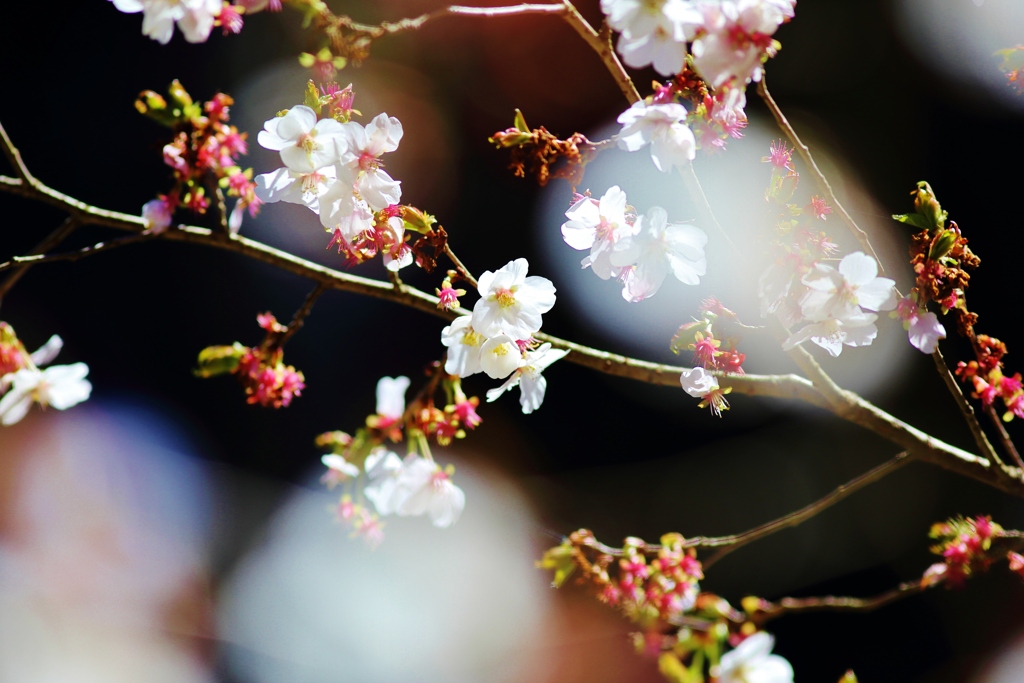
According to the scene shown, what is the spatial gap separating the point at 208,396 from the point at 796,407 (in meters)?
1.46

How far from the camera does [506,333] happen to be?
59cm

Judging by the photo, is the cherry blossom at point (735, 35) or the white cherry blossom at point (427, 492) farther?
the white cherry blossom at point (427, 492)

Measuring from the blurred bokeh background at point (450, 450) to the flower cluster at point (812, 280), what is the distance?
703 mm

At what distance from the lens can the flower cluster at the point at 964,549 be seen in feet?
2.27

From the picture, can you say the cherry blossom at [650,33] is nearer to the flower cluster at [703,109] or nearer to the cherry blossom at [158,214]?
the flower cluster at [703,109]

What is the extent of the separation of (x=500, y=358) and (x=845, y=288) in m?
0.30

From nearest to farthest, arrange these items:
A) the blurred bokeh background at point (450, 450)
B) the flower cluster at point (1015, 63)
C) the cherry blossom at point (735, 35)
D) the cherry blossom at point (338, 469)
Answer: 1. the cherry blossom at point (735, 35)
2. the flower cluster at point (1015, 63)
3. the cherry blossom at point (338, 469)
4. the blurred bokeh background at point (450, 450)

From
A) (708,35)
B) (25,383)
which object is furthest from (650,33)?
(25,383)

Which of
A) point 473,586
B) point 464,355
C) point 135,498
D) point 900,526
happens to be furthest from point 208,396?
point 900,526

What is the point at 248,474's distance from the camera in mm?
1683

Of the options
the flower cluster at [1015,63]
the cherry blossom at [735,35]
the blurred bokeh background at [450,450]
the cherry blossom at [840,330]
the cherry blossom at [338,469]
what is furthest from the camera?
the blurred bokeh background at [450,450]

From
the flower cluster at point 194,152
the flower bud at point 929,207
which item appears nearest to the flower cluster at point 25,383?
the flower cluster at point 194,152

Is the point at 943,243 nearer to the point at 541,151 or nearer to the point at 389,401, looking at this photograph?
the point at 541,151

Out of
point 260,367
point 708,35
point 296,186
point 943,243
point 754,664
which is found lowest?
point 260,367
